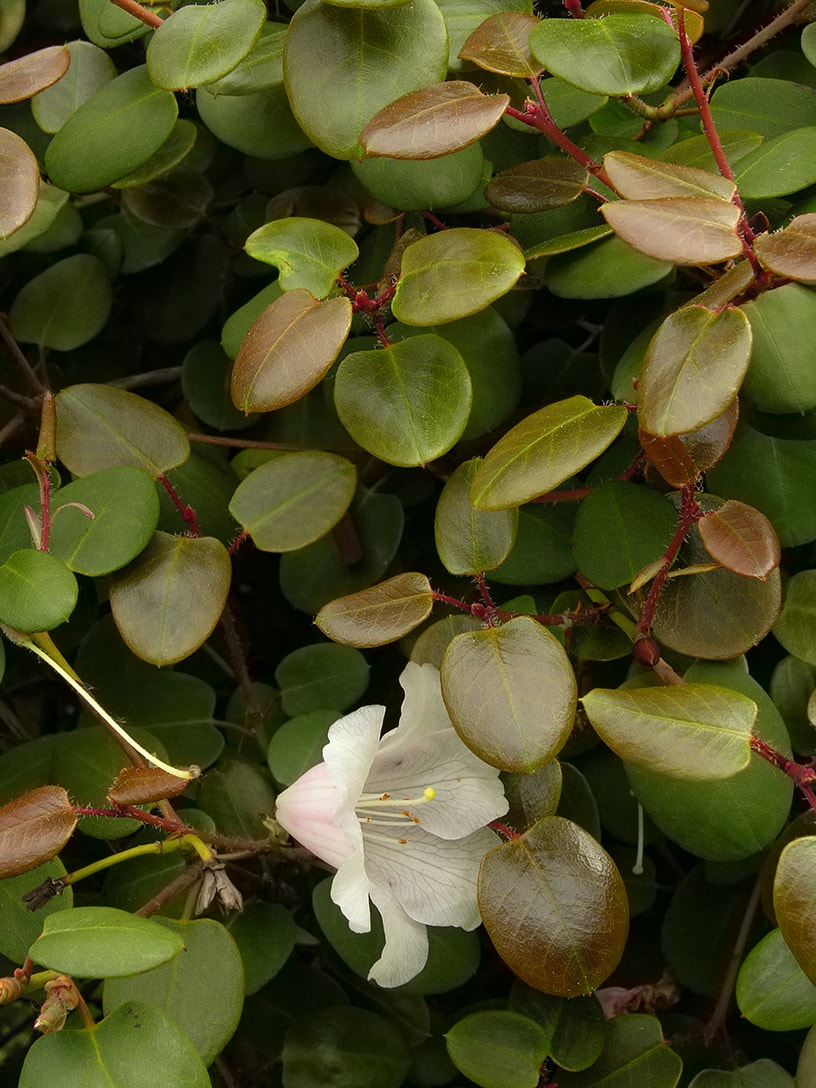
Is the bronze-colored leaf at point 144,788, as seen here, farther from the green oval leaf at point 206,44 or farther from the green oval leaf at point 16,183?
the green oval leaf at point 206,44

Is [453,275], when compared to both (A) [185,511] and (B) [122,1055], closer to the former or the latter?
(A) [185,511]

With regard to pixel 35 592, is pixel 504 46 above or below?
above

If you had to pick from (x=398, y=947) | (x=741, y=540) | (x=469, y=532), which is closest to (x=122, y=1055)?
(x=398, y=947)

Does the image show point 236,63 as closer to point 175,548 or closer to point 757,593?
point 175,548

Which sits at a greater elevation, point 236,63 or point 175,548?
point 236,63

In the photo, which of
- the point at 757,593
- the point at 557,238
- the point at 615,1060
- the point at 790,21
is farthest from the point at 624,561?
the point at 790,21

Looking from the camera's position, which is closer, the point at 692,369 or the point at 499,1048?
the point at 692,369
